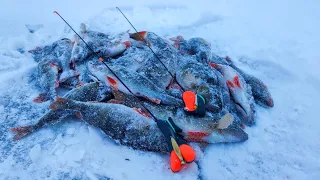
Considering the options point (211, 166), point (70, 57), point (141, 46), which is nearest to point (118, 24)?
point (141, 46)

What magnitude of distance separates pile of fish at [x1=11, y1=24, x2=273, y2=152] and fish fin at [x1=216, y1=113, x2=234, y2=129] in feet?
0.07

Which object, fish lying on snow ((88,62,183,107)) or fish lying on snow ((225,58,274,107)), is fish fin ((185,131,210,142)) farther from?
fish lying on snow ((225,58,274,107))

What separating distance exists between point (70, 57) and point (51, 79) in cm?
71

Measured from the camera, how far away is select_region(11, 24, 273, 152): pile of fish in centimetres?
390

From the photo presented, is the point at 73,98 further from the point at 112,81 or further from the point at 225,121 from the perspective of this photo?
the point at 225,121

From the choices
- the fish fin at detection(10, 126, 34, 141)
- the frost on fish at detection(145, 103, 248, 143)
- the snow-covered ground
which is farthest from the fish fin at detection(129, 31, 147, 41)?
the fish fin at detection(10, 126, 34, 141)

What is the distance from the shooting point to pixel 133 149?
3.88m

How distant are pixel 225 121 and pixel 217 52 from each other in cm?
328

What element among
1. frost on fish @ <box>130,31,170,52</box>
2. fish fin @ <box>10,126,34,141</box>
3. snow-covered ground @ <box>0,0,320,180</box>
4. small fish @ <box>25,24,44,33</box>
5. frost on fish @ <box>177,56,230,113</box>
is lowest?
snow-covered ground @ <box>0,0,320,180</box>

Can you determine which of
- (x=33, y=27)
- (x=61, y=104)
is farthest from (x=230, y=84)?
(x=33, y=27)

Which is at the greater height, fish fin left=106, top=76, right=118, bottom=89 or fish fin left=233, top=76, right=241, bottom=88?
fish fin left=106, top=76, right=118, bottom=89

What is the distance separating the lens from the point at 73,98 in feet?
13.8

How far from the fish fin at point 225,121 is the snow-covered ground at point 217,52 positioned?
486 millimetres

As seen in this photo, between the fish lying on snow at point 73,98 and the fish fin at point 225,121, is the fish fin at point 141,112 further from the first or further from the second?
the fish fin at point 225,121
